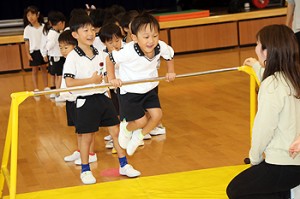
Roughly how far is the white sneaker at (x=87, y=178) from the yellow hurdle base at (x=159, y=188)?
0.13m

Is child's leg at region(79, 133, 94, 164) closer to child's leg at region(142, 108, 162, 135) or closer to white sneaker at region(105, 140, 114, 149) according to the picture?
child's leg at region(142, 108, 162, 135)

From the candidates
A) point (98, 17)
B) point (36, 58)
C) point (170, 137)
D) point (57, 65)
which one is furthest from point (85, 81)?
point (36, 58)

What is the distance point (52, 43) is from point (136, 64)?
340cm

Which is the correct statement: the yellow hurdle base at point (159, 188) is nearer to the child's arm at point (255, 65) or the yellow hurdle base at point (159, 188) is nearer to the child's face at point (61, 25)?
the child's arm at point (255, 65)

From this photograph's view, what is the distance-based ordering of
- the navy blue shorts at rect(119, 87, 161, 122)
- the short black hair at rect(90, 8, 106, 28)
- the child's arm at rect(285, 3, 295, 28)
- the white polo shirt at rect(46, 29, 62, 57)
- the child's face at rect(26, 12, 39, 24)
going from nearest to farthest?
the navy blue shorts at rect(119, 87, 161, 122), the child's arm at rect(285, 3, 295, 28), the short black hair at rect(90, 8, 106, 28), the white polo shirt at rect(46, 29, 62, 57), the child's face at rect(26, 12, 39, 24)

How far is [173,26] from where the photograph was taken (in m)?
11.0

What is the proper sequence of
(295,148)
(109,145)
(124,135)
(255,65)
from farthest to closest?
(109,145)
(124,135)
(255,65)
(295,148)

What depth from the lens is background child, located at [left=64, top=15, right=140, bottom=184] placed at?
4477 mm

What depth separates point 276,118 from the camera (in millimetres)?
3141

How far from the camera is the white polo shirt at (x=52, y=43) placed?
7523 millimetres

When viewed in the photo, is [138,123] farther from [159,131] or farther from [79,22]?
[159,131]

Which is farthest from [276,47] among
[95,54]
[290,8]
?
[290,8]

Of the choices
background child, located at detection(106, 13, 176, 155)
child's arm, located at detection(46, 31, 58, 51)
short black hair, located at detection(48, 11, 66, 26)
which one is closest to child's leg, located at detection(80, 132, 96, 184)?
background child, located at detection(106, 13, 176, 155)

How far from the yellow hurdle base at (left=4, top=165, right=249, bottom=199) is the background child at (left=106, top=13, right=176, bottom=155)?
0.93 feet
